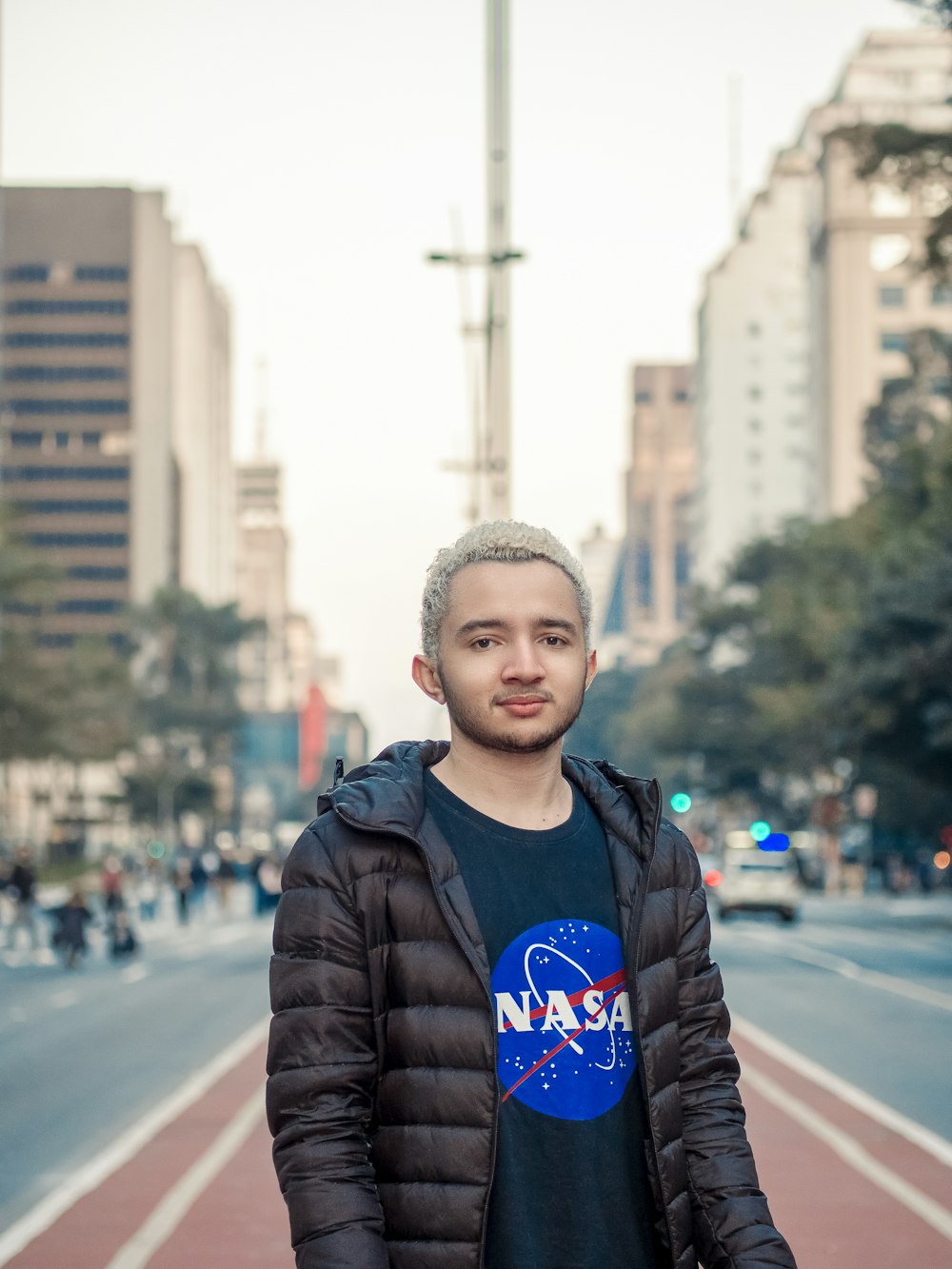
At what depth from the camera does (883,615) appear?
Answer: 39.3m

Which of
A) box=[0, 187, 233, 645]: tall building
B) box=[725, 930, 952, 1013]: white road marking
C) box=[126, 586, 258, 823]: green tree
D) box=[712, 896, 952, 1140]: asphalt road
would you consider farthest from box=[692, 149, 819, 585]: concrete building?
box=[725, 930, 952, 1013]: white road marking

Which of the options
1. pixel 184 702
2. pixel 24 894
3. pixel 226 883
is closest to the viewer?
pixel 24 894

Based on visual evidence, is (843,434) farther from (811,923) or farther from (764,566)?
(811,923)

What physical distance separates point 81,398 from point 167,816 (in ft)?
245

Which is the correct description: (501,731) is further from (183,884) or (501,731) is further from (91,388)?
(91,388)

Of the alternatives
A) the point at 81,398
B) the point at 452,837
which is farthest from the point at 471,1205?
the point at 81,398

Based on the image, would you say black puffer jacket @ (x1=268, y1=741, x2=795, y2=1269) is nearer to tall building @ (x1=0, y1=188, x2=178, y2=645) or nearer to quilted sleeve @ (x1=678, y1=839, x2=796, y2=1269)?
quilted sleeve @ (x1=678, y1=839, x2=796, y2=1269)

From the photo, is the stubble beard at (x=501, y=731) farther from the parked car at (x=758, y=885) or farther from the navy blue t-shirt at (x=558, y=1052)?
the parked car at (x=758, y=885)

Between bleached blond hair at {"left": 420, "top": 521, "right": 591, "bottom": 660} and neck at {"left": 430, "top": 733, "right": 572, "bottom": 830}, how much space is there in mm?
193

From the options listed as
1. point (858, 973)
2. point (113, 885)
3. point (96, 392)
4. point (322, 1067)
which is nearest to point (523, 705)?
point (322, 1067)

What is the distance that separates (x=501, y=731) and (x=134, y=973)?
2676cm

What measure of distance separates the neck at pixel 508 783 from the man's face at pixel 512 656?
25mm

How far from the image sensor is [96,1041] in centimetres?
1825

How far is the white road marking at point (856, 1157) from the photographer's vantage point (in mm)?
9438
